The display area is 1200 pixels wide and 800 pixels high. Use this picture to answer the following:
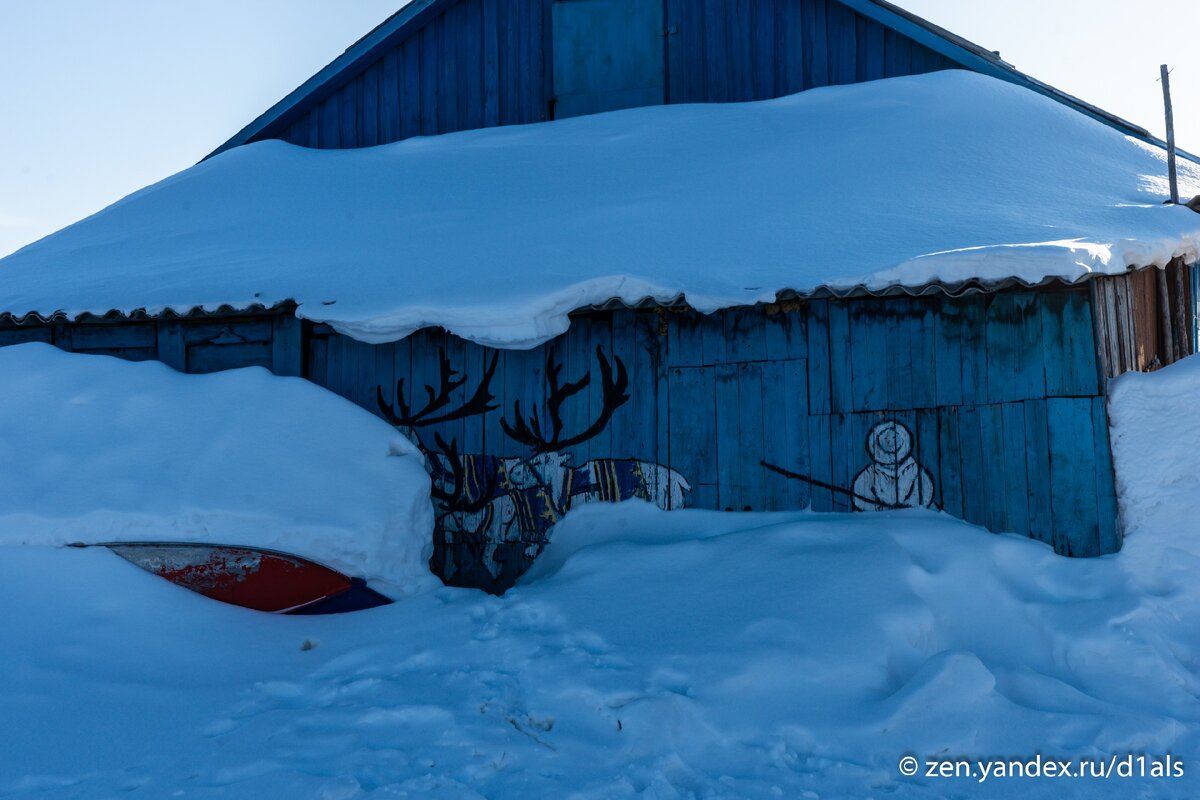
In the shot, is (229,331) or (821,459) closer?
(821,459)

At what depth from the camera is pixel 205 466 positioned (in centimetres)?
588

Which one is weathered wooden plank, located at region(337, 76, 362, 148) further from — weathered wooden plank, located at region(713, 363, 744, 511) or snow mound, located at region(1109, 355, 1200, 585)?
snow mound, located at region(1109, 355, 1200, 585)

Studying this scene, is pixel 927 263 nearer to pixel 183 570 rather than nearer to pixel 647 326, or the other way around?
pixel 647 326

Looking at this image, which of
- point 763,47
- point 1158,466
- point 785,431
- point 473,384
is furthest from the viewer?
point 763,47

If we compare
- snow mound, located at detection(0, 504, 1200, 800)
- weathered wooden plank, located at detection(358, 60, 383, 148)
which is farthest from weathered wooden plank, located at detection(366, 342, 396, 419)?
weathered wooden plank, located at detection(358, 60, 383, 148)

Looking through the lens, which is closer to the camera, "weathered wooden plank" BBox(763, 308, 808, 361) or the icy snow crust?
the icy snow crust

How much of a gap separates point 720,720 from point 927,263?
9.07 ft

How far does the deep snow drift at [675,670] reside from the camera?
3.86 m

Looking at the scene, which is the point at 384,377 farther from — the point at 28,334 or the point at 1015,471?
the point at 1015,471

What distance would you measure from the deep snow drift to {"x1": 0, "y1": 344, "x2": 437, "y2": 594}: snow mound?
0.31 metres

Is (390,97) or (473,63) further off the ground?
(473,63)

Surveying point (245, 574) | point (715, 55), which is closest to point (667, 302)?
point (245, 574)

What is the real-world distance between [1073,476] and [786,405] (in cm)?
171

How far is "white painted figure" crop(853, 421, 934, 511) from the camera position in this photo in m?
5.86
